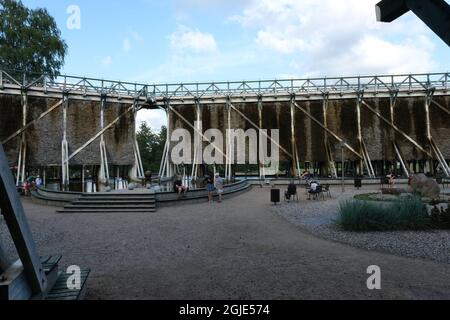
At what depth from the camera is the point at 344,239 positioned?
9.11 metres

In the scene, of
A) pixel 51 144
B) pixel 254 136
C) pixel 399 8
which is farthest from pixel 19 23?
pixel 399 8

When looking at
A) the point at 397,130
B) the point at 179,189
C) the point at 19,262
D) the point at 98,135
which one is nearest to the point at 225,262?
the point at 19,262

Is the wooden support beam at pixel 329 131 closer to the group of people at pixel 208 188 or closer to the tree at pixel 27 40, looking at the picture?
the group of people at pixel 208 188

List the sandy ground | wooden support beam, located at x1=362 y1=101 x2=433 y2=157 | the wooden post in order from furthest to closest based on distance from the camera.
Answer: wooden support beam, located at x1=362 y1=101 x2=433 y2=157 < the sandy ground < the wooden post

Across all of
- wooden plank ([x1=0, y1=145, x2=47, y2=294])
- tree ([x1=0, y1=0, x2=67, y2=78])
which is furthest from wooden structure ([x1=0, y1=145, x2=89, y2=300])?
tree ([x1=0, y1=0, x2=67, y2=78])

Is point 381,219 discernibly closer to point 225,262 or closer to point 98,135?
point 225,262

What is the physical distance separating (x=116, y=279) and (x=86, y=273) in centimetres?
70

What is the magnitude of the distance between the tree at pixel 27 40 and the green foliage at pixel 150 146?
2575 centimetres

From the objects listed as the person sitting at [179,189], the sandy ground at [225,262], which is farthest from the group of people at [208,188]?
the sandy ground at [225,262]

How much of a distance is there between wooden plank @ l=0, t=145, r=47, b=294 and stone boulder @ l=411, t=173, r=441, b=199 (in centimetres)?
1714

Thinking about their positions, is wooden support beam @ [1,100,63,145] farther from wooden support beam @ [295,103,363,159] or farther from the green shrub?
the green shrub

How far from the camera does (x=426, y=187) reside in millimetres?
16703

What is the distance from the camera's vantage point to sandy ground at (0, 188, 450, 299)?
5.16 meters

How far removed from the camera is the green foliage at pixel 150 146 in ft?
190
